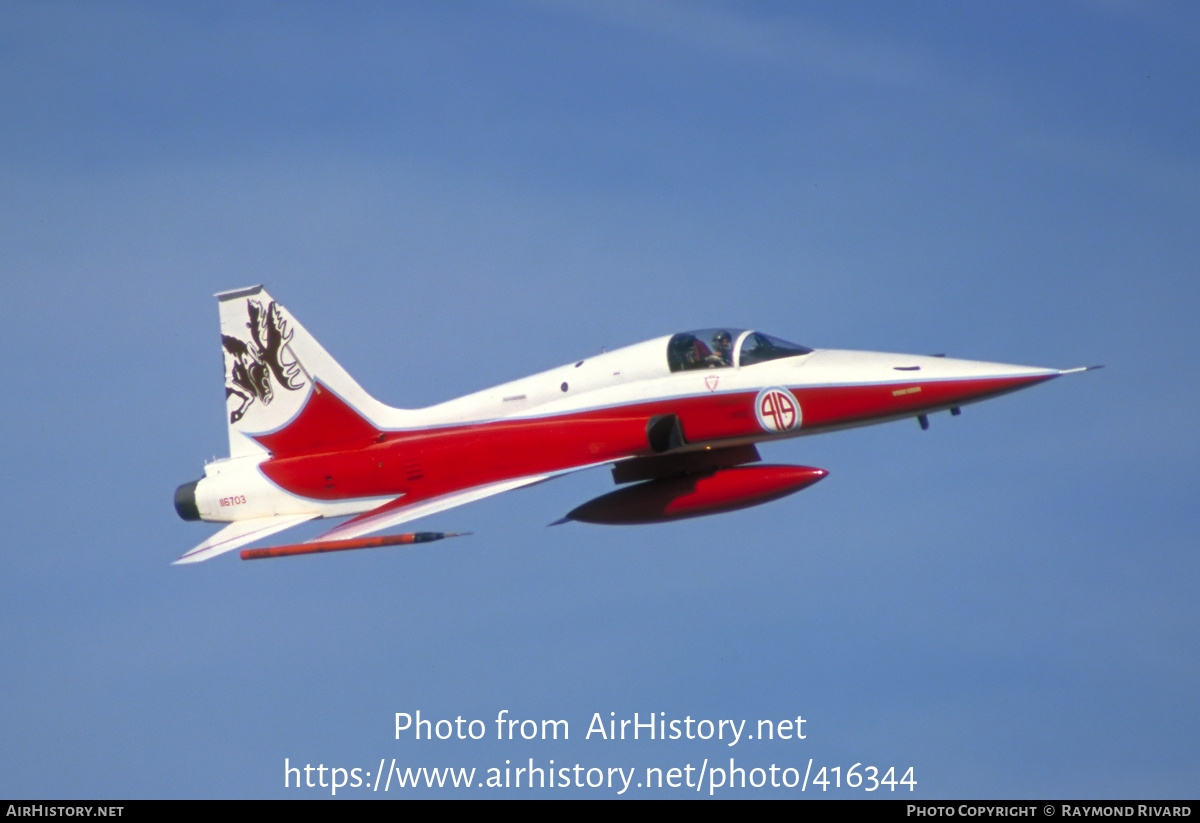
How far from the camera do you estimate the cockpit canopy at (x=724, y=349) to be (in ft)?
83.0

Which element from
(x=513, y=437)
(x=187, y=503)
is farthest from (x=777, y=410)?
(x=187, y=503)

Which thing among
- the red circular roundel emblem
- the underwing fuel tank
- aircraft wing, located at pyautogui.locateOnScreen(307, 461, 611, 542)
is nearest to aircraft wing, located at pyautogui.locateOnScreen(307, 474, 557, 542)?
aircraft wing, located at pyautogui.locateOnScreen(307, 461, 611, 542)

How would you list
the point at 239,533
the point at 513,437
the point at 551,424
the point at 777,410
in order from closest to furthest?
the point at 777,410 < the point at 551,424 < the point at 513,437 < the point at 239,533

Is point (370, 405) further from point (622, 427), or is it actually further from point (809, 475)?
point (809, 475)

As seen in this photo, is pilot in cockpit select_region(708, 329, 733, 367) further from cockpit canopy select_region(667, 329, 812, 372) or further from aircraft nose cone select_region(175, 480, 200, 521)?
aircraft nose cone select_region(175, 480, 200, 521)

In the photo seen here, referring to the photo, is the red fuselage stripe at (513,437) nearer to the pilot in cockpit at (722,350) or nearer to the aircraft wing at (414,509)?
the aircraft wing at (414,509)

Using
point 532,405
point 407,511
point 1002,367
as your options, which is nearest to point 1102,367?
point 1002,367

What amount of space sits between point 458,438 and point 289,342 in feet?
14.3

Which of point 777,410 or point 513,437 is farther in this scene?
point 513,437

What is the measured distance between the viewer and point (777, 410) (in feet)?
81.3

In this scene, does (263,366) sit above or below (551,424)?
above

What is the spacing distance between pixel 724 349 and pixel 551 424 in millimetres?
3274

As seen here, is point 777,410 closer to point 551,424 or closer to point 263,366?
point 551,424

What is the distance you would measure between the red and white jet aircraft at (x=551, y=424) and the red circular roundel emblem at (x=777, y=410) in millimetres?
23
